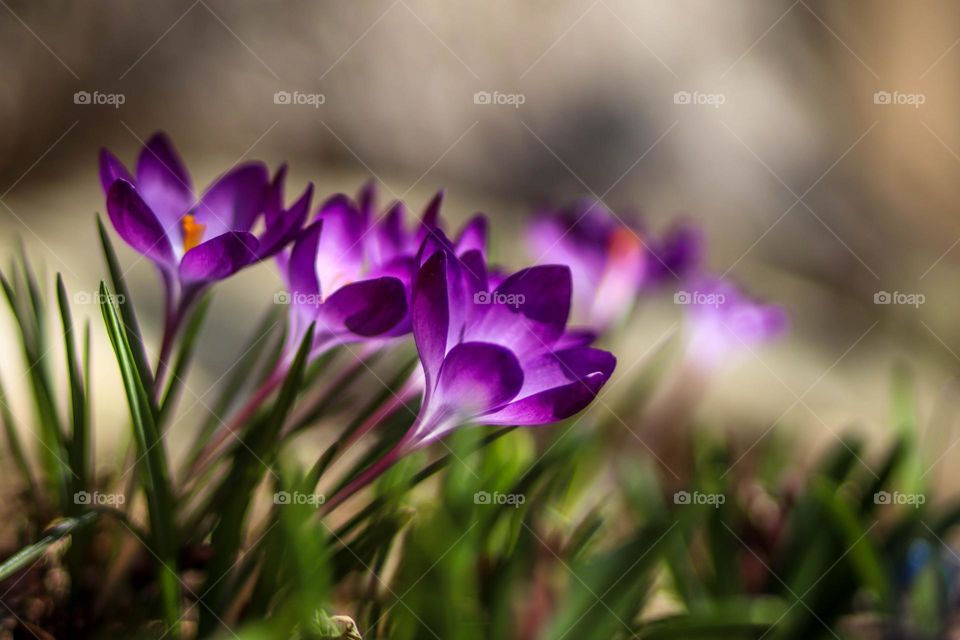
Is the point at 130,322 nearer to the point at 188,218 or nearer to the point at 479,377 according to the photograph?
the point at 188,218

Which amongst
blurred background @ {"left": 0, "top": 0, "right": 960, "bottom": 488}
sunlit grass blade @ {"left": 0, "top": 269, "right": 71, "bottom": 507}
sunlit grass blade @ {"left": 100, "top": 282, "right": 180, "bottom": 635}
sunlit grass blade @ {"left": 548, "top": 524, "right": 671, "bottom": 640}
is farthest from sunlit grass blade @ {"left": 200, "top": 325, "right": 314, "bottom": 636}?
blurred background @ {"left": 0, "top": 0, "right": 960, "bottom": 488}

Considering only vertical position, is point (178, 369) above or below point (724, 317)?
below

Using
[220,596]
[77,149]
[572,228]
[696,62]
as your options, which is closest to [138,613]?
[220,596]

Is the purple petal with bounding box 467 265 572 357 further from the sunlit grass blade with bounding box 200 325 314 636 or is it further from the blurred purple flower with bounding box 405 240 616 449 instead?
the sunlit grass blade with bounding box 200 325 314 636

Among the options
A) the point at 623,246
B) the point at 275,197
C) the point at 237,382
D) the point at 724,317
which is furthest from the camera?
the point at 724,317

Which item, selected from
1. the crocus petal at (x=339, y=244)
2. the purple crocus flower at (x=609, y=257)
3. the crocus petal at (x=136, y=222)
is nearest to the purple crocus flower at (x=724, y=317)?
the purple crocus flower at (x=609, y=257)

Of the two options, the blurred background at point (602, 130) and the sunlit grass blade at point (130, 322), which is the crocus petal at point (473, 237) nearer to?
the sunlit grass blade at point (130, 322)

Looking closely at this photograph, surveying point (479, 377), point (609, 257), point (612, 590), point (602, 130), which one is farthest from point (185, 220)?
point (602, 130)
